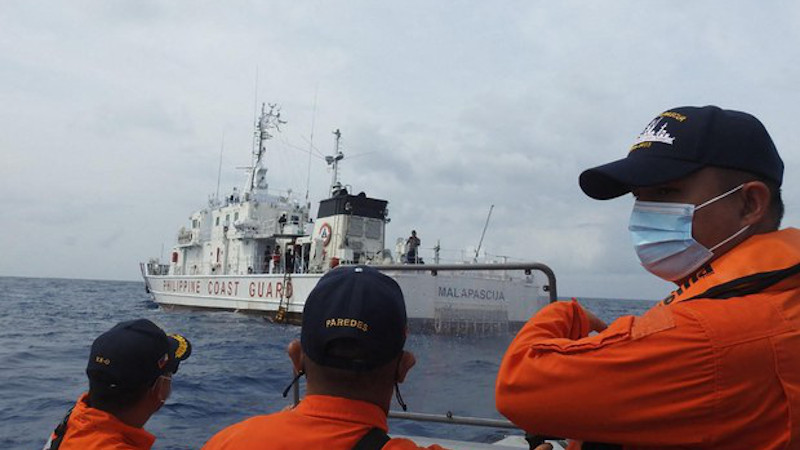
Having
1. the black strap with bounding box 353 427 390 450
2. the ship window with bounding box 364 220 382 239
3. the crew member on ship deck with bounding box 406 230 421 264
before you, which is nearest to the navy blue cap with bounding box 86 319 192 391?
the black strap with bounding box 353 427 390 450

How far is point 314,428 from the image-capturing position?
1.38m

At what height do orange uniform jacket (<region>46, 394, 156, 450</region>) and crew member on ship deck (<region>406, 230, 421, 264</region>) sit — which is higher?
crew member on ship deck (<region>406, 230, 421, 264</region>)

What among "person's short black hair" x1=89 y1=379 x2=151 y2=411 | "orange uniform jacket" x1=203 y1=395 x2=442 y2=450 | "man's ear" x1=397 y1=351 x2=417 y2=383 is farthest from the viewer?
"person's short black hair" x1=89 y1=379 x2=151 y2=411

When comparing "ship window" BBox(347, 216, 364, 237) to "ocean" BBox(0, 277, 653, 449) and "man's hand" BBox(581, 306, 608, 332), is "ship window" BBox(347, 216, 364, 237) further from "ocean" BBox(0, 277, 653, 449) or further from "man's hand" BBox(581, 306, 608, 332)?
"man's hand" BBox(581, 306, 608, 332)

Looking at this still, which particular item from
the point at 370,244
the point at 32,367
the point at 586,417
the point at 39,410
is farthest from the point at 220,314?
the point at 586,417

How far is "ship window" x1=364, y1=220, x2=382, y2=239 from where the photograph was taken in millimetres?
24406

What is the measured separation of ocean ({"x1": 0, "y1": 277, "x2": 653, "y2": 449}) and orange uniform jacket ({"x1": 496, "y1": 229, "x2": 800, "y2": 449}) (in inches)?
75.2

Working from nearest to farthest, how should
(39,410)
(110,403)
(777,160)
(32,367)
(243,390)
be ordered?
(777,160) → (110,403) → (39,410) → (243,390) → (32,367)

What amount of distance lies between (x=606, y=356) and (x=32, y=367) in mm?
13236

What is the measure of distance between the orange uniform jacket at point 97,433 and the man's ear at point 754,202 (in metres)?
2.32

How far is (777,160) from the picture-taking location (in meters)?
1.48

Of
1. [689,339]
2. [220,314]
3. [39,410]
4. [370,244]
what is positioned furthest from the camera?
[220,314]

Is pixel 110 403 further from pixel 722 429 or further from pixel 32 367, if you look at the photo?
pixel 32 367

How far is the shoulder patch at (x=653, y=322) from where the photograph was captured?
4.09 ft
